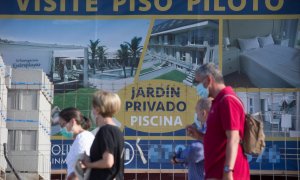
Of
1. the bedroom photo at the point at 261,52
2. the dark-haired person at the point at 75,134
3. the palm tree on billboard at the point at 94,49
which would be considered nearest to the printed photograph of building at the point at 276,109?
the bedroom photo at the point at 261,52

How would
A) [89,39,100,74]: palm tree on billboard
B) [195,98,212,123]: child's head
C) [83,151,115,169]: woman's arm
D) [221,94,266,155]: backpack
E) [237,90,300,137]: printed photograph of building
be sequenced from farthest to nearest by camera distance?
[89,39,100,74]: palm tree on billboard → [237,90,300,137]: printed photograph of building → [195,98,212,123]: child's head → [221,94,266,155]: backpack → [83,151,115,169]: woman's arm

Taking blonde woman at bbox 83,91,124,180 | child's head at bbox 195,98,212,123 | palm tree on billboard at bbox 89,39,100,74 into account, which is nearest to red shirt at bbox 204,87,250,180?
blonde woman at bbox 83,91,124,180

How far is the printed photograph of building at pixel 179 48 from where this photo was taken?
1011 centimetres

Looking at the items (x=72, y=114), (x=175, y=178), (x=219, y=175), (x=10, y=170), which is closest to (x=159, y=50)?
(x=175, y=178)

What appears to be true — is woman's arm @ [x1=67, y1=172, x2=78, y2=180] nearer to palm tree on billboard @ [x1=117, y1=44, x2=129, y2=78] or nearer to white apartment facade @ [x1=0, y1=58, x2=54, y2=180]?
white apartment facade @ [x1=0, y1=58, x2=54, y2=180]

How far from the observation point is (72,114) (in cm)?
618

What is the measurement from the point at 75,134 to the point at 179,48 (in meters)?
4.22

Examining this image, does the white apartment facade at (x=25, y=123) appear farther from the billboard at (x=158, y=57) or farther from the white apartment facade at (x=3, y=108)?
the billboard at (x=158, y=57)

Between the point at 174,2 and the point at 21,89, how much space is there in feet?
7.95

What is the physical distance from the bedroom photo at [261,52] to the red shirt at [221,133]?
4.86 m

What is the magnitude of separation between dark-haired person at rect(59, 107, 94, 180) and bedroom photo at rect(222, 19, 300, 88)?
421 centimetres

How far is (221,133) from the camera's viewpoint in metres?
5.25

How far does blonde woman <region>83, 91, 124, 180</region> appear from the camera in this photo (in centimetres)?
526

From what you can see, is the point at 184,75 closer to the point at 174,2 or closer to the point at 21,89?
the point at 174,2
